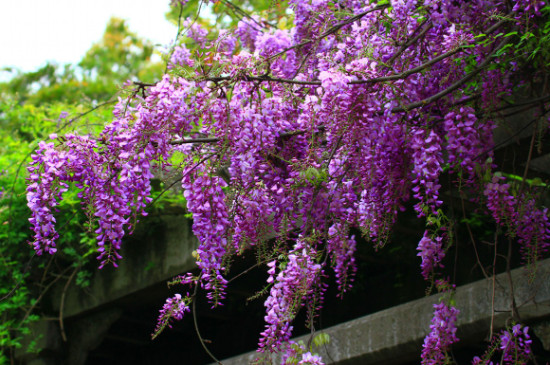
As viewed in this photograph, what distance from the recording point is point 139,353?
210 inches

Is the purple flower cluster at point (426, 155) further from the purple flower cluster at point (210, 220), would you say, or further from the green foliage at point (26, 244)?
the green foliage at point (26, 244)

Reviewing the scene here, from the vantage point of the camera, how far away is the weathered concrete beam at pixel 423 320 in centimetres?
252

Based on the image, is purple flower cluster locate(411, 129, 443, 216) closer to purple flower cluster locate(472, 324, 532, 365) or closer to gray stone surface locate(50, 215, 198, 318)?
purple flower cluster locate(472, 324, 532, 365)

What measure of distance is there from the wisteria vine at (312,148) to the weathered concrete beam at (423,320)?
0.49 feet

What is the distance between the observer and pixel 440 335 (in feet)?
8.15

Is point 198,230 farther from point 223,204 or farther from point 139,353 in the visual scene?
point 139,353

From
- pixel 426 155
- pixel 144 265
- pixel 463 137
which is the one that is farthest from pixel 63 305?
pixel 463 137

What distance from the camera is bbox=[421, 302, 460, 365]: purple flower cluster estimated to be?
246 cm

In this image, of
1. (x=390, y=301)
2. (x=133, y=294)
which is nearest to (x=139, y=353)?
(x=133, y=294)

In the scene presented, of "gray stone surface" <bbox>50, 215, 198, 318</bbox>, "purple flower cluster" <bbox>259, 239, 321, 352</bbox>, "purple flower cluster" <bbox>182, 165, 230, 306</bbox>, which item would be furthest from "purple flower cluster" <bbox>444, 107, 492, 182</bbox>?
"gray stone surface" <bbox>50, 215, 198, 318</bbox>

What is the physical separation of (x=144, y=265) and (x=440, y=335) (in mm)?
1929

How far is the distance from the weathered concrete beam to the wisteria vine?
149 millimetres

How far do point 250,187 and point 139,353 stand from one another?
137 inches

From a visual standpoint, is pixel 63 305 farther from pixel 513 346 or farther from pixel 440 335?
pixel 513 346
